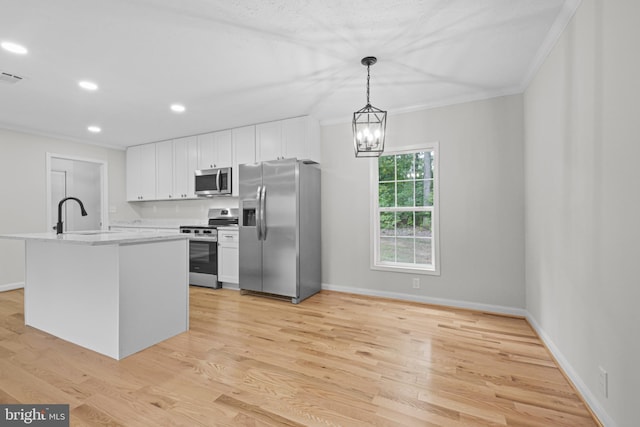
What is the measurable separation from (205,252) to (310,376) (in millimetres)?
3087

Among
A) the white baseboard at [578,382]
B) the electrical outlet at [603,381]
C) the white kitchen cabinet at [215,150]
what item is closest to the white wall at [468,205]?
the white baseboard at [578,382]

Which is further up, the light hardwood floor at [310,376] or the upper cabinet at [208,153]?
the upper cabinet at [208,153]

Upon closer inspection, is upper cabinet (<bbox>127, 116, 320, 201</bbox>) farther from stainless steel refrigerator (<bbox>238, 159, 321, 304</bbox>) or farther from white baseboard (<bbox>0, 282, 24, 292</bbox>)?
white baseboard (<bbox>0, 282, 24, 292</bbox>)

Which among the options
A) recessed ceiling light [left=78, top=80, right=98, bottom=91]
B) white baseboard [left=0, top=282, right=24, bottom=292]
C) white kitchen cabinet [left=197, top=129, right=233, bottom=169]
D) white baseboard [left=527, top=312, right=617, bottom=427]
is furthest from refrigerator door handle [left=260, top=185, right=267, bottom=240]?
white baseboard [left=0, top=282, right=24, bottom=292]

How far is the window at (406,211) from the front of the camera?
3.64 m

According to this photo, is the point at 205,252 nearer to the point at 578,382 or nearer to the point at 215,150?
the point at 215,150

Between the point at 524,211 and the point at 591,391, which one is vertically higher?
the point at 524,211

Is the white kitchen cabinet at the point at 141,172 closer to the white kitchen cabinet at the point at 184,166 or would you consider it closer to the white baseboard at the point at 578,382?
the white kitchen cabinet at the point at 184,166

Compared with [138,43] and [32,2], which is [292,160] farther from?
[32,2]

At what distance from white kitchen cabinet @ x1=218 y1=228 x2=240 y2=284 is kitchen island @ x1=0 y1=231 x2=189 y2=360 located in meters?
1.46

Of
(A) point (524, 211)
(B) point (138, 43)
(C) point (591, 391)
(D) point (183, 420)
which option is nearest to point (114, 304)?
(D) point (183, 420)

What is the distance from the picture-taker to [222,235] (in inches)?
172

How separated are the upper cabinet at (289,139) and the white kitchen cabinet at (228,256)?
1239mm

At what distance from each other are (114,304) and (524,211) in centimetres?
397
